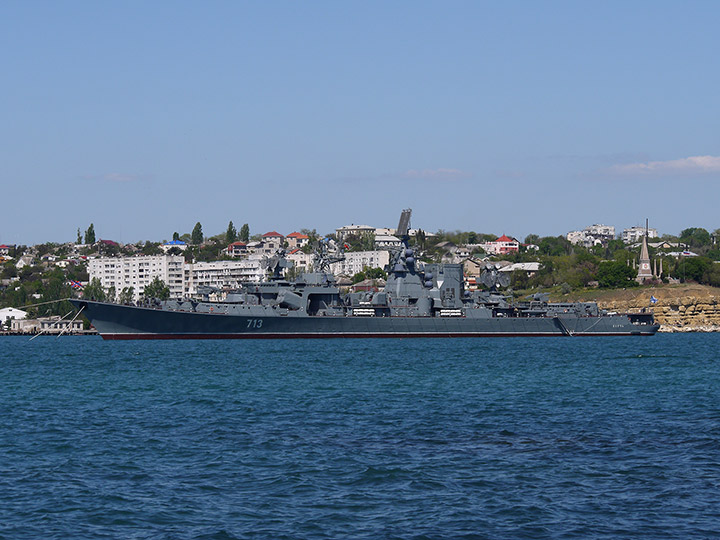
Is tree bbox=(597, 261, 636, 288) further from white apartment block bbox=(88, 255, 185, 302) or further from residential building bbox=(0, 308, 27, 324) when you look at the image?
residential building bbox=(0, 308, 27, 324)

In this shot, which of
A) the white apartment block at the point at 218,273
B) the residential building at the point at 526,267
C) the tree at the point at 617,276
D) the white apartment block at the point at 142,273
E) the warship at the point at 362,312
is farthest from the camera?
the white apartment block at the point at 142,273

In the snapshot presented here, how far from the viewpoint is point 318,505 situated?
52.2 feet

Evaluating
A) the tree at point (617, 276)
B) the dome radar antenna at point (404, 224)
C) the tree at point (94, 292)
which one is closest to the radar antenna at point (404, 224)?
the dome radar antenna at point (404, 224)

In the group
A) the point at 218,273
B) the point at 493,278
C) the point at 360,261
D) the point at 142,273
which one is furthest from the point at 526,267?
the point at 493,278

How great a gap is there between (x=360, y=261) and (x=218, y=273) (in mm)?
29624

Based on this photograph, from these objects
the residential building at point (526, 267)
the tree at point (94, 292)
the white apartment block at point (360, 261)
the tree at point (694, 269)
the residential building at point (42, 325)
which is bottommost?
the residential building at point (42, 325)

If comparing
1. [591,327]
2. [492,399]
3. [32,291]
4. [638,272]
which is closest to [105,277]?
[32,291]

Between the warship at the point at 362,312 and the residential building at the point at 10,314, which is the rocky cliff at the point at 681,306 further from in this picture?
the residential building at the point at 10,314

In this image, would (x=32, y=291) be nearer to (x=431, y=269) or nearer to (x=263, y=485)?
(x=431, y=269)

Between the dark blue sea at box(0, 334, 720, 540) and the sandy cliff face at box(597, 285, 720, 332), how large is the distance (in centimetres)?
7806

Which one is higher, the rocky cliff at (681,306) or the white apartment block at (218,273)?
the white apartment block at (218,273)

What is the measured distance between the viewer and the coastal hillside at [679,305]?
11344cm

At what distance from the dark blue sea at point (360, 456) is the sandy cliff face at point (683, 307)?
78060 mm

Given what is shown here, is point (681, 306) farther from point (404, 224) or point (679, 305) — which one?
point (404, 224)
